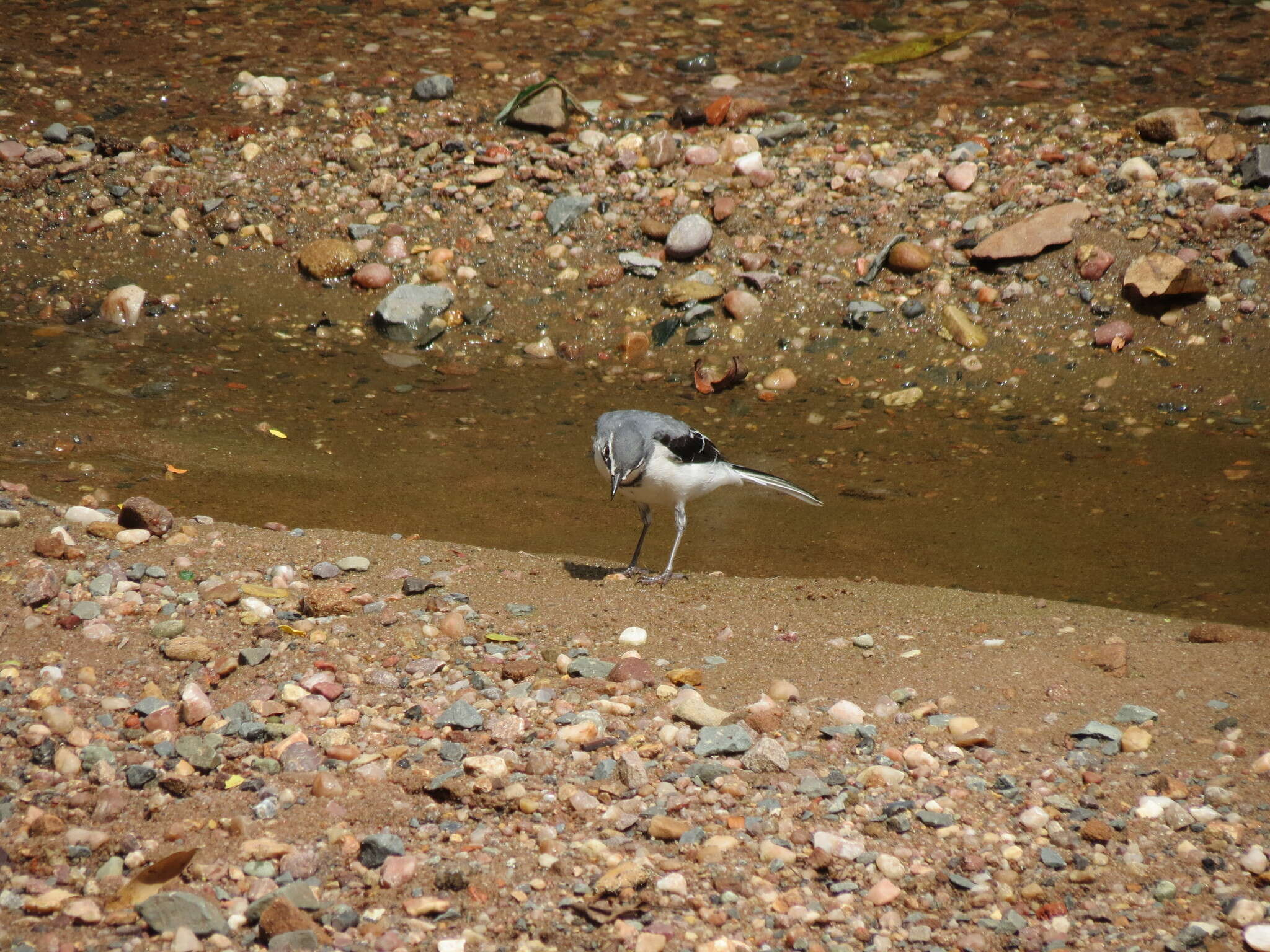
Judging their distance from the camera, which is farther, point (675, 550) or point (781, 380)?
point (781, 380)

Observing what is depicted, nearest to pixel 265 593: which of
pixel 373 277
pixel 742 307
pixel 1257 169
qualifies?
pixel 373 277

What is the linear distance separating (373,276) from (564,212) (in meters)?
1.55

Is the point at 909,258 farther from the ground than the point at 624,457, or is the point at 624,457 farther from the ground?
the point at 909,258

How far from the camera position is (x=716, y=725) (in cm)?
392

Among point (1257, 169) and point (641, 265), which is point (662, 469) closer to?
point (641, 265)

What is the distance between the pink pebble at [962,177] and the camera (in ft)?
29.1

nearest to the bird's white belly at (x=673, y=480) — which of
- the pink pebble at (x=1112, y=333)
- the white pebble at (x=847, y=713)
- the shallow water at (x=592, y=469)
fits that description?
the shallow water at (x=592, y=469)

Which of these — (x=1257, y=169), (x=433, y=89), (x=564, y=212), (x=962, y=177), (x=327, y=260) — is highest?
(x=433, y=89)

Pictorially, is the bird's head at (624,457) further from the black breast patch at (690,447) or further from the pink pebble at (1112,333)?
the pink pebble at (1112,333)

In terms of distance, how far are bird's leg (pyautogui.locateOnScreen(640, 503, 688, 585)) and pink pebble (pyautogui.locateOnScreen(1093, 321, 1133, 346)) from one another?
11.3 feet

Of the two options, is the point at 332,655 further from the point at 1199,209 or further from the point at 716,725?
the point at 1199,209

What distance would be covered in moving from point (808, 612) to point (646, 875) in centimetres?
210

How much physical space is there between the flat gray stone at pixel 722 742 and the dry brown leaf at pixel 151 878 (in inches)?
62.2

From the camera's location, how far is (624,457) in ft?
18.2
